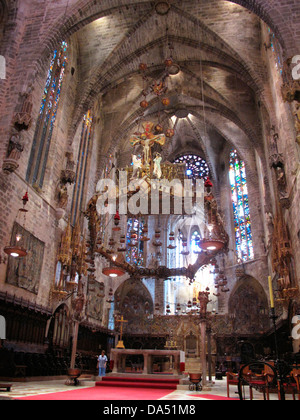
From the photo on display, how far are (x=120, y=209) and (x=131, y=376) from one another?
23.3 ft

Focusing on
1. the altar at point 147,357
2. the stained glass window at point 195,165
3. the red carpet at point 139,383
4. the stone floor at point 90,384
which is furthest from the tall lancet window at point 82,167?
the stained glass window at point 195,165

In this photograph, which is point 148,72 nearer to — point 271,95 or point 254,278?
point 271,95

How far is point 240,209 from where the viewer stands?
1024 inches

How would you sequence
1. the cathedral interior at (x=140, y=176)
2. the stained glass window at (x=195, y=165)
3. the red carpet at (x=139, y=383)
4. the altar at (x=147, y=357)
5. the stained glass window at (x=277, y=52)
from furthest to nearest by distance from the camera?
1. the stained glass window at (x=195, y=165)
2. the stained glass window at (x=277, y=52)
3. the cathedral interior at (x=140, y=176)
4. the altar at (x=147, y=357)
5. the red carpet at (x=139, y=383)

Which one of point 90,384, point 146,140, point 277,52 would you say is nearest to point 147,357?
point 90,384

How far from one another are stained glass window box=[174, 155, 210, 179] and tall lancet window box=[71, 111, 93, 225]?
1104 centimetres

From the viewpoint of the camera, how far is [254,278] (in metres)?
23.5

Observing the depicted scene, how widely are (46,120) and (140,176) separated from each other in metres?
5.87

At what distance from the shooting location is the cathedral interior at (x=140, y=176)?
42.9ft

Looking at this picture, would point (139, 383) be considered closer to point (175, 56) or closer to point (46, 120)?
point (46, 120)

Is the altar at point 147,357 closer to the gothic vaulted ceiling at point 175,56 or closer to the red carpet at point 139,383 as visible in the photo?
the red carpet at point 139,383

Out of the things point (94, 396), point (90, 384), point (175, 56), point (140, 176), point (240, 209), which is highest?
point (175, 56)

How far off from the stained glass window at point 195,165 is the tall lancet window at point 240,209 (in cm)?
371

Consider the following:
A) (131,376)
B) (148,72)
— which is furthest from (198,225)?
(131,376)
